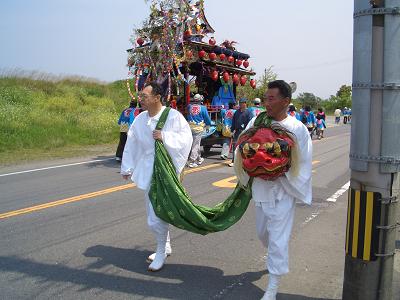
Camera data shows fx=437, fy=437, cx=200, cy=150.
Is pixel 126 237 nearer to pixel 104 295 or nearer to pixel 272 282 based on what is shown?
pixel 104 295

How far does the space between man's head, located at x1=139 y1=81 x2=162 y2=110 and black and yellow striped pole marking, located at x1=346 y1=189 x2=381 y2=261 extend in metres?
2.24

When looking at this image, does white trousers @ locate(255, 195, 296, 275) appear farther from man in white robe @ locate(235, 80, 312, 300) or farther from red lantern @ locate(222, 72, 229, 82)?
red lantern @ locate(222, 72, 229, 82)

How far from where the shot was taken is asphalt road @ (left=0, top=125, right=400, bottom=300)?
4074mm

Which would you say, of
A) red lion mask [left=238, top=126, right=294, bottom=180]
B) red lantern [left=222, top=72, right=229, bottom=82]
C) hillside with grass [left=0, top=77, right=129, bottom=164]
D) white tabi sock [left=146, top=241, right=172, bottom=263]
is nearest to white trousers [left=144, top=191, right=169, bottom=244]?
white tabi sock [left=146, top=241, right=172, bottom=263]

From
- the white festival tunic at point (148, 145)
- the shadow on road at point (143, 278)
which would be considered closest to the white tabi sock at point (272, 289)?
the shadow on road at point (143, 278)

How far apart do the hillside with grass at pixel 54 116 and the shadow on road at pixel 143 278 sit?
9375 millimetres

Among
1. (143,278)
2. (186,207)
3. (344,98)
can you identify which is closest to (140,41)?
(186,207)

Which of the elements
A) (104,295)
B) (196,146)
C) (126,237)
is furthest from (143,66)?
(104,295)

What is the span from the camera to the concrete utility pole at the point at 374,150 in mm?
3195

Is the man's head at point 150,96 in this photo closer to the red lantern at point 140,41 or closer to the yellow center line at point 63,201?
the yellow center line at point 63,201

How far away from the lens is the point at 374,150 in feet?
10.8

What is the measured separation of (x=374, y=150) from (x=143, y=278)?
2.48 m

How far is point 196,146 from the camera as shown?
11953 millimetres

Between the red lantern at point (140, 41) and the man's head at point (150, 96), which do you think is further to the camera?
the red lantern at point (140, 41)
